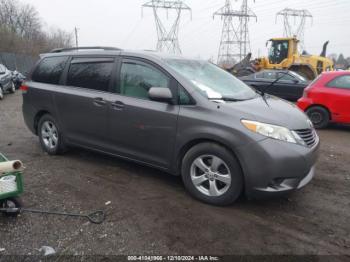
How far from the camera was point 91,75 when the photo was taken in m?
4.81

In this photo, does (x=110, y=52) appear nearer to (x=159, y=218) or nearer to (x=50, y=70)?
(x=50, y=70)

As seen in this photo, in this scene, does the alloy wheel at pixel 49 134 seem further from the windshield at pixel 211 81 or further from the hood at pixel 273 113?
the hood at pixel 273 113

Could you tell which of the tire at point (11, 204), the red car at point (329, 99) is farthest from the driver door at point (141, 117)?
the red car at point (329, 99)

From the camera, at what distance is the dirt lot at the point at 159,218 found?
293 cm

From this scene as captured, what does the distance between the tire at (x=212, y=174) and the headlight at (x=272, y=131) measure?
373 millimetres

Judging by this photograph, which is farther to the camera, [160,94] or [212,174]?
[160,94]

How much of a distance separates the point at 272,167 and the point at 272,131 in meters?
0.38

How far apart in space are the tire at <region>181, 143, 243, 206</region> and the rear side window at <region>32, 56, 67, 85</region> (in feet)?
9.08

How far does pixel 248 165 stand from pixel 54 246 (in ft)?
6.64

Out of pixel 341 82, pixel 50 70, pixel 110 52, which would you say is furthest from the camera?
pixel 341 82

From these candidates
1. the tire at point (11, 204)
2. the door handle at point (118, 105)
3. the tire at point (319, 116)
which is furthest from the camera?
the tire at point (319, 116)

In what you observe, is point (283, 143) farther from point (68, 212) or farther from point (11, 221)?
point (11, 221)

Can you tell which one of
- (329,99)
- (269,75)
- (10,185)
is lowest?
(10,185)

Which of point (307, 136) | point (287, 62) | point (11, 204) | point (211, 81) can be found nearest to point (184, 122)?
point (211, 81)
